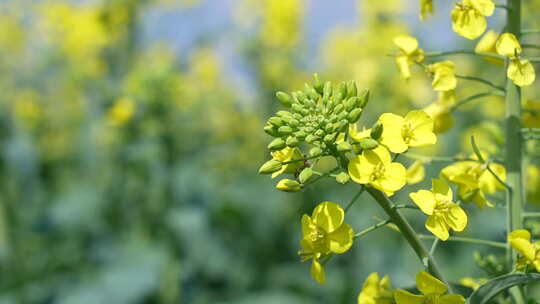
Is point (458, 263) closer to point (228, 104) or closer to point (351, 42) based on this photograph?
point (228, 104)

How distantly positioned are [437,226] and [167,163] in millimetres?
2793

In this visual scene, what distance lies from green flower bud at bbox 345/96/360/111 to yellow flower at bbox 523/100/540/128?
2.05 ft

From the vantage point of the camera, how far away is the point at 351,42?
848cm

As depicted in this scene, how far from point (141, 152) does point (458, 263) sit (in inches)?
90.7

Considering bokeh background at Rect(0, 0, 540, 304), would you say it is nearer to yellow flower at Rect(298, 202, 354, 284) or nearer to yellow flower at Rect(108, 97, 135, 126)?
yellow flower at Rect(108, 97, 135, 126)

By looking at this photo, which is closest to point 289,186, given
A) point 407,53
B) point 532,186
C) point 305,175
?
point 305,175

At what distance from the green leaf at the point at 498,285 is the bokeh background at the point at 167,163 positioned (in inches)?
81.8

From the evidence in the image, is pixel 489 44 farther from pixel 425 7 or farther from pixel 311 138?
pixel 311 138

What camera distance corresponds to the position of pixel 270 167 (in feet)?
4.47

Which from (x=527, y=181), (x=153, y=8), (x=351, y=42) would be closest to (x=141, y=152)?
(x=153, y=8)

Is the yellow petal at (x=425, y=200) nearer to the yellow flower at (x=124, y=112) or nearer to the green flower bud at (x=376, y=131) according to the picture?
the green flower bud at (x=376, y=131)

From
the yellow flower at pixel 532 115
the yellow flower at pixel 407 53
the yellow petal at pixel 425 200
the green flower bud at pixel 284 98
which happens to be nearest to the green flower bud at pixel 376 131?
the yellow petal at pixel 425 200

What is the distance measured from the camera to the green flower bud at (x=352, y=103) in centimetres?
138

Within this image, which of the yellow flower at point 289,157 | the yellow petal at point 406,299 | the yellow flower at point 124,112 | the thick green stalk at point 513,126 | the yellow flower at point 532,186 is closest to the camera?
the yellow petal at point 406,299
